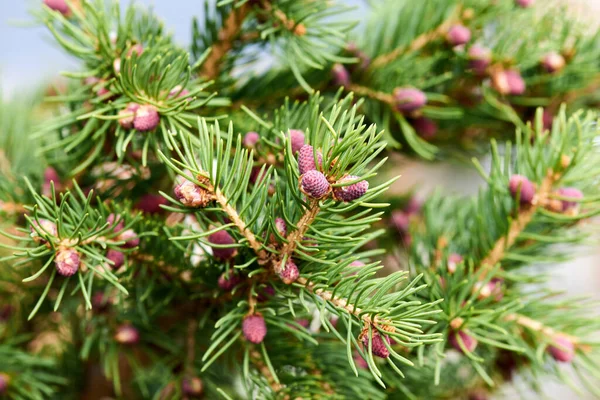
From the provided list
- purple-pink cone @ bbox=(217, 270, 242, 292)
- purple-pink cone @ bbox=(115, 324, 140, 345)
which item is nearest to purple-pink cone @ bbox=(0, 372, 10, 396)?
purple-pink cone @ bbox=(115, 324, 140, 345)

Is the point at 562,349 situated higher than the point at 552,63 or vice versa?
the point at 552,63

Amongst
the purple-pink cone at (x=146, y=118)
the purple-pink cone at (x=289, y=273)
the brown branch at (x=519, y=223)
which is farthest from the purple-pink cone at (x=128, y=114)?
the brown branch at (x=519, y=223)

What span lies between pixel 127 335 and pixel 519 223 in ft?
0.83

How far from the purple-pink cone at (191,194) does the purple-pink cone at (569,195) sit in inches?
8.5

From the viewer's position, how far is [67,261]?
250mm

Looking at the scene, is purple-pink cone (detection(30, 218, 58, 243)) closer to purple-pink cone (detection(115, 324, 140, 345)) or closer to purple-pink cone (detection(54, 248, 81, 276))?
purple-pink cone (detection(54, 248, 81, 276))

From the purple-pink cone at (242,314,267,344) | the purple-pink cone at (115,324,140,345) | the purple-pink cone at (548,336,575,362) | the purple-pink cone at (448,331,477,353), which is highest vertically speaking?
the purple-pink cone at (242,314,267,344)

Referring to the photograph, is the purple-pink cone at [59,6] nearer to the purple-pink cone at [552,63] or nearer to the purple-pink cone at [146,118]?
the purple-pink cone at [146,118]

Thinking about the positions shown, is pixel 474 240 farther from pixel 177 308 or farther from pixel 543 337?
pixel 177 308

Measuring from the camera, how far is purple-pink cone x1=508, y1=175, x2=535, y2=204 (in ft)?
1.07

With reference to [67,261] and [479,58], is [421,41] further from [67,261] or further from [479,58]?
[67,261]

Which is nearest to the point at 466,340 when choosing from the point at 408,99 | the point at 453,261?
the point at 453,261

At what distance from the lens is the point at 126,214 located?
28 cm

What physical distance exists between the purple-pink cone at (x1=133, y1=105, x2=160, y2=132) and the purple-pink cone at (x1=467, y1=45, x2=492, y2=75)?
0.76 feet
